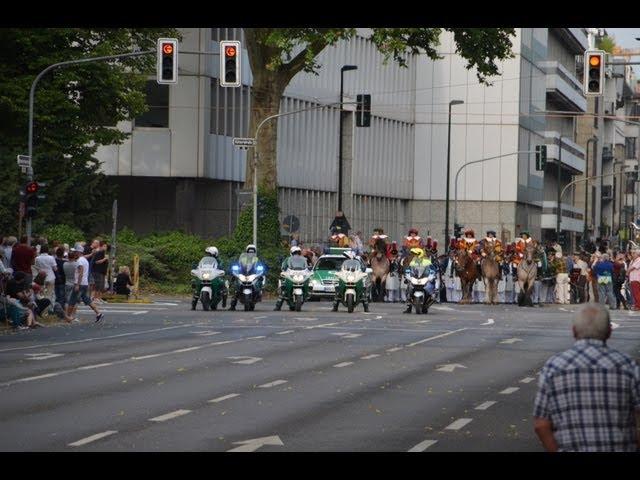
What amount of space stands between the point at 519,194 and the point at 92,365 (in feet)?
254

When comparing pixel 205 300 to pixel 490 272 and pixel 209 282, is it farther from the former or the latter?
pixel 490 272

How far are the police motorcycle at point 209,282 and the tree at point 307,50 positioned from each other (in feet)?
24.8

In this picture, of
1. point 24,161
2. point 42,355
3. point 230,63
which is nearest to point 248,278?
point 24,161

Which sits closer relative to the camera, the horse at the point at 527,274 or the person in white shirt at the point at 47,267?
the person in white shirt at the point at 47,267

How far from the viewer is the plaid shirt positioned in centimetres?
913

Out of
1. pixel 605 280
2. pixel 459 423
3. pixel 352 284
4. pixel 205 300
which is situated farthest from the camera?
pixel 605 280

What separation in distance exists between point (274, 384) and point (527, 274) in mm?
30975

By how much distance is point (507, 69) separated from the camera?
9931cm

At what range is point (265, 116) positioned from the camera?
186ft

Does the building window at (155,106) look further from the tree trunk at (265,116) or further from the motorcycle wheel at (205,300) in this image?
the motorcycle wheel at (205,300)

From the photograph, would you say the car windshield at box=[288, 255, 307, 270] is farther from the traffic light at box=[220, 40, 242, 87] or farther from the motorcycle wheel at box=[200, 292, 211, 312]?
the traffic light at box=[220, 40, 242, 87]

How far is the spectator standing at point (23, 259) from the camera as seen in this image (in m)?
34.9

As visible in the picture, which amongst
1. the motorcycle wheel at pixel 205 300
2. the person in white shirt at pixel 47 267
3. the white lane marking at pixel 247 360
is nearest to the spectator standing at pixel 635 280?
the motorcycle wheel at pixel 205 300

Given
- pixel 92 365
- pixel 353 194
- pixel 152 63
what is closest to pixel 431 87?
pixel 353 194
